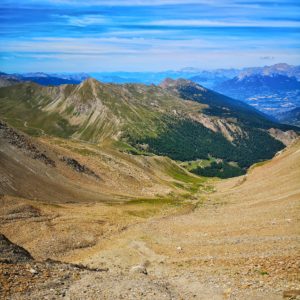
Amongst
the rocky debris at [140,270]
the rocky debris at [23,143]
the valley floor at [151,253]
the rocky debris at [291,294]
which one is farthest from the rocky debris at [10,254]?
the rocky debris at [23,143]

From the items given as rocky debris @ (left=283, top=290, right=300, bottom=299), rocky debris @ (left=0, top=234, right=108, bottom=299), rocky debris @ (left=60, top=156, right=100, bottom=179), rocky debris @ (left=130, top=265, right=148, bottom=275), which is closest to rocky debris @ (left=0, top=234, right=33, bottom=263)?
rocky debris @ (left=0, top=234, right=108, bottom=299)

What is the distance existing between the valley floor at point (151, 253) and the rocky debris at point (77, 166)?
30022 mm

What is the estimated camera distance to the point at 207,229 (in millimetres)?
54656

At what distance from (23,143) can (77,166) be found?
1818 cm

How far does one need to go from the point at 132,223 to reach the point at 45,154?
156 feet

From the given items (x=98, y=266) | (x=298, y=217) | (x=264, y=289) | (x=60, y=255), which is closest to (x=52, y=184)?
(x=60, y=255)

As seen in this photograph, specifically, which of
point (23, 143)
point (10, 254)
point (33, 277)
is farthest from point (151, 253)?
point (23, 143)

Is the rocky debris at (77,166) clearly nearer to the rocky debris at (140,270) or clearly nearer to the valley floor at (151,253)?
the valley floor at (151,253)

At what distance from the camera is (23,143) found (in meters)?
103

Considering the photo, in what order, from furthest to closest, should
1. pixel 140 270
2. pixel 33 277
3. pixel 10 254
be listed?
pixel 140 270
pixel 10 254
pixel 33 277

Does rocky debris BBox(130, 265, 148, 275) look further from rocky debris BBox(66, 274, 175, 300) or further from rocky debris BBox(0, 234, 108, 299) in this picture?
rocky debris BBox(0, 234, 108, 299)

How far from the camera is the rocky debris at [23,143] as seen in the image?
99750mm

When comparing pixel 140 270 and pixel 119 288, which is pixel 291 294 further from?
pixel 140 270

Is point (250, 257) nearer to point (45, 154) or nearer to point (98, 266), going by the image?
point (98, 266)
